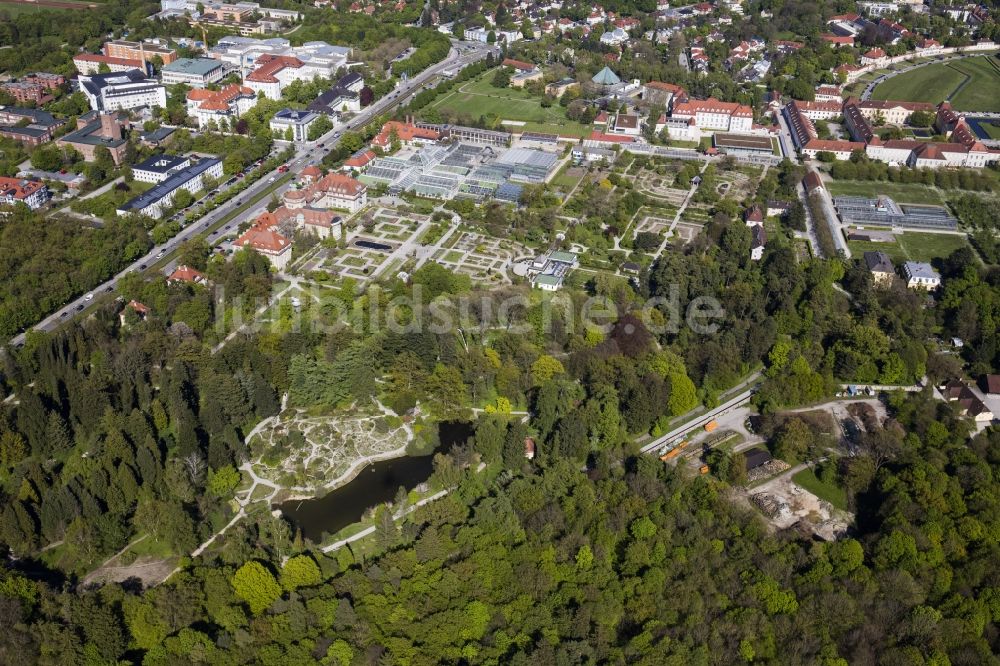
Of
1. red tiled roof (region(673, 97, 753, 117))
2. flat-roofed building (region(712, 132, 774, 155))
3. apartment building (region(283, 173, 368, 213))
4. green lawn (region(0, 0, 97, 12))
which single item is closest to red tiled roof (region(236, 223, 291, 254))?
apartment building (region(283, 173, 368, 213))

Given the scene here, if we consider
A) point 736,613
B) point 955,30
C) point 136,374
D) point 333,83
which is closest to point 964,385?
point 736,613

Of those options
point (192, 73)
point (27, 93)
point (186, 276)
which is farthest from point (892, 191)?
point (27, 93)

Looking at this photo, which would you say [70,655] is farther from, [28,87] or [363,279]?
[28,87]

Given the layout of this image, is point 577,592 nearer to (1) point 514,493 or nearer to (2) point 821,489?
(1) point 514,493

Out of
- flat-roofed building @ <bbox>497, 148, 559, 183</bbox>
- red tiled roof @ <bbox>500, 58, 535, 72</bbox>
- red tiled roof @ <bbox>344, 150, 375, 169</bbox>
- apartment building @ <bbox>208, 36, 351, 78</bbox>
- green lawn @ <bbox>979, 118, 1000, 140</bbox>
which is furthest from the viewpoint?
red tiled roof @ <bbox>500, 58, 535, 72</bbox>

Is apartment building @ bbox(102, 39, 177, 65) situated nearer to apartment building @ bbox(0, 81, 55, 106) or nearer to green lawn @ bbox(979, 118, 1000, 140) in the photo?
apartment building @ bbox(0, 81, 55, 106)

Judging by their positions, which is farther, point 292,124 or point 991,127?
point 991,127

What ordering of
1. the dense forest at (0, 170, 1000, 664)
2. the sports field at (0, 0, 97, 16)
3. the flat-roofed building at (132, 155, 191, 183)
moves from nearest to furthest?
the dense forest at (0, 170, 1000, 664), the flat-roofed building at (132, 155, 191, 183), the sports field at (0, 0, 97, 16)

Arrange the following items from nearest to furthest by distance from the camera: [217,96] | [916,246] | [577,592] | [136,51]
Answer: [577,592], [916,246], [217,96], [136,51]
